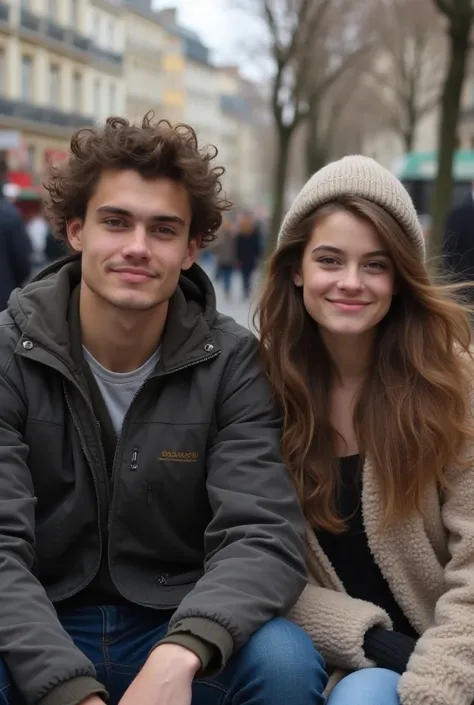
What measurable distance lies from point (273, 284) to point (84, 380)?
24.6 inches

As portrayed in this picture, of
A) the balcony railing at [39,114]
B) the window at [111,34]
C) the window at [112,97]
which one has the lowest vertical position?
the balcony railing at [39,114]

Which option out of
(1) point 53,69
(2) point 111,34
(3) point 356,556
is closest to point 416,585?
(3) point 356,556

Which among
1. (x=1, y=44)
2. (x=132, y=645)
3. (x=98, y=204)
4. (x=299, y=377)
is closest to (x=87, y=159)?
(x=98, y=204)

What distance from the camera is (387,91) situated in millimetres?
46719

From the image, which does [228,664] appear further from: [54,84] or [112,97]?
[112,97]

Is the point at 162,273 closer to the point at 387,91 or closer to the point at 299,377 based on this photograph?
the point at 299,377

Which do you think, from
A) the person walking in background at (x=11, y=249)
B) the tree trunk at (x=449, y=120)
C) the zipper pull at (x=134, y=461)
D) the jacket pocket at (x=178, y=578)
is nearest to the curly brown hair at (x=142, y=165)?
the zipper pull at (x=134, y=461)

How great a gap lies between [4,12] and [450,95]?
35.3 metres

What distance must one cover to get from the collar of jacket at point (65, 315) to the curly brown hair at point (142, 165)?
0.14 metres

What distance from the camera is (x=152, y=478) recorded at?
2982mm

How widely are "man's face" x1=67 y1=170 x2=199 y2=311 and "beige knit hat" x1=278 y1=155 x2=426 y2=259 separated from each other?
1.18 ft

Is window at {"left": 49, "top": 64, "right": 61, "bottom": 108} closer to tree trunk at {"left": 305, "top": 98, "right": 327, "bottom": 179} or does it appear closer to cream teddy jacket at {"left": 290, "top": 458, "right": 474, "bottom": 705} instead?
tree trunk at {"left": 305, "top": 98, "right": 327, "bottom": 179}

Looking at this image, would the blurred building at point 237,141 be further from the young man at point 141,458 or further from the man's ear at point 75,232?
the young man at point 141,458

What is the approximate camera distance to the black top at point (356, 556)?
3041mm
